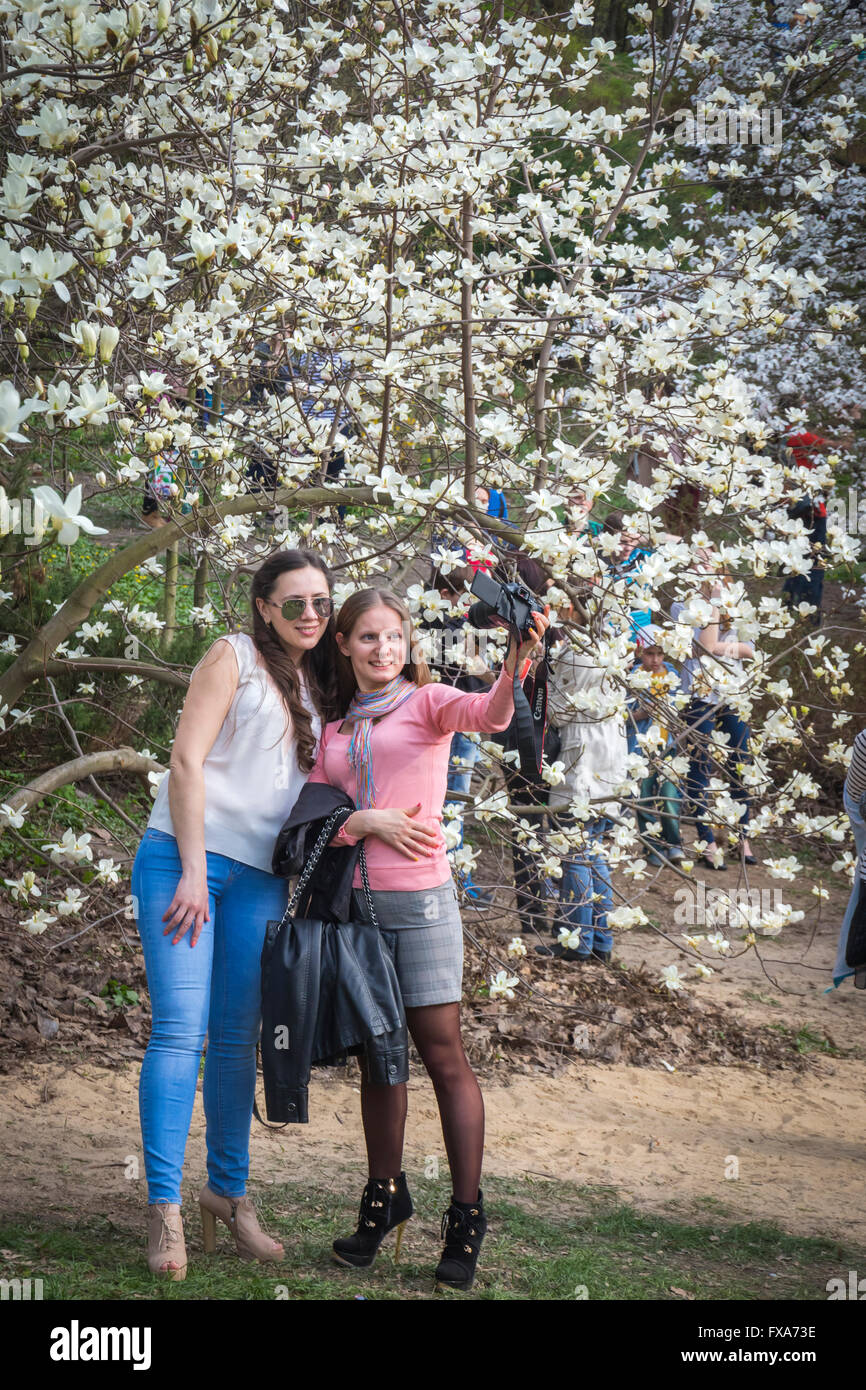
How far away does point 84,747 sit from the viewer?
684 centimetres

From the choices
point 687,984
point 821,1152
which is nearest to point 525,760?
point 821,1152

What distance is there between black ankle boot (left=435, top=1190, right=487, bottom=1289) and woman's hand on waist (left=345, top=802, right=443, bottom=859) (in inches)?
33.1

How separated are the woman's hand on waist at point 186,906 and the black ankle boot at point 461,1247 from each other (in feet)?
3.06

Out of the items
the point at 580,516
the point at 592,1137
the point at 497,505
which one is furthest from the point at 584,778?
the point at 580,516

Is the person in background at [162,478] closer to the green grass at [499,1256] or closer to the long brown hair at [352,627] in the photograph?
the long brown hair at [352,627]

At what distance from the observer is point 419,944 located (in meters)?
3.03

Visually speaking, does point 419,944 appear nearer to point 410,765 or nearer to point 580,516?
point 410,765

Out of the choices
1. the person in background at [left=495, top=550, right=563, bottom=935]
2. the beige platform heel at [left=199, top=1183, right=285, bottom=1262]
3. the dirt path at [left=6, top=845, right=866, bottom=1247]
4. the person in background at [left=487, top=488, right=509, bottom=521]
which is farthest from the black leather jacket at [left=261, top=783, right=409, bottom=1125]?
the person in background at [left=487, top=488, right=509, bottom=521]

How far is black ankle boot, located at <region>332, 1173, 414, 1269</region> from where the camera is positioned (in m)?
3.10

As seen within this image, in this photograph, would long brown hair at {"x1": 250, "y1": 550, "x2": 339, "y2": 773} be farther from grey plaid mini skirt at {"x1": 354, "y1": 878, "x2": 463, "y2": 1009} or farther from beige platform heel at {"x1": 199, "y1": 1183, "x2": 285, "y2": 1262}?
beige platform heel at {"x1": 199, "y1": 1183, "x2": 285, "y2": 1262}

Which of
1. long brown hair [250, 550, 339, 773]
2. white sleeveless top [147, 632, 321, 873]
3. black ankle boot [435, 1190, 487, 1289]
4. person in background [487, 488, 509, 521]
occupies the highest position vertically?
person in background [487, 488, 509, 521]

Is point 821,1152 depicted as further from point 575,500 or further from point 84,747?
point 84,747

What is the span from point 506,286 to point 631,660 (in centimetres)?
162
